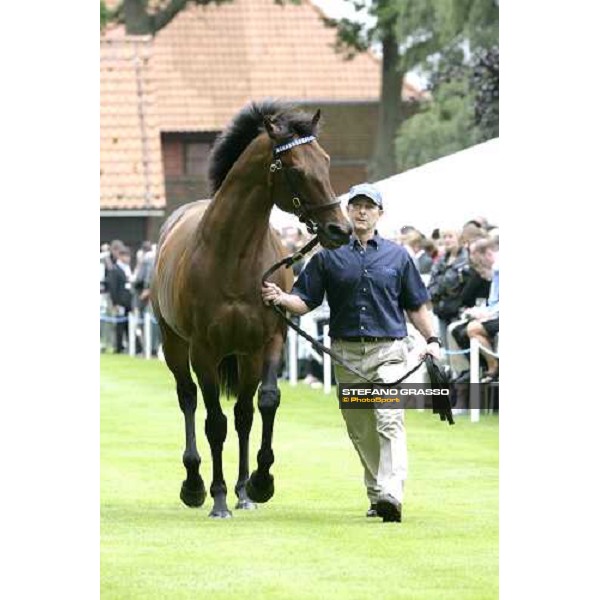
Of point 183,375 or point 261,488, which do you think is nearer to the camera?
point 261,488

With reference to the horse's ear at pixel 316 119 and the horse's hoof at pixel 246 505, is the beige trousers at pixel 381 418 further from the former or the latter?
the horse's ear at pixel 316 119

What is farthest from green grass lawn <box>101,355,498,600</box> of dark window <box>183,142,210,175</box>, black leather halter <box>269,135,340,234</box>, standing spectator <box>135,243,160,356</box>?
dark window <box>183,142,210,175</box>

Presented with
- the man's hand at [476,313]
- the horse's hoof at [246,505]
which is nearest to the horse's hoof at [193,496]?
the horse's hoof at [246,505]

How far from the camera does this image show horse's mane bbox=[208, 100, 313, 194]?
39.4 ft

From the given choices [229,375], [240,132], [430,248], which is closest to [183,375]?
[229,375]

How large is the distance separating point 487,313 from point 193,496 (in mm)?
6564

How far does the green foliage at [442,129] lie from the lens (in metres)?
39.2

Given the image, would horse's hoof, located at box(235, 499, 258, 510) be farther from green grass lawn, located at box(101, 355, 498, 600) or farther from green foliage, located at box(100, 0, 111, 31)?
green foliage, located at box(100, 0, 111, 31)

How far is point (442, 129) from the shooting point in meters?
40.9

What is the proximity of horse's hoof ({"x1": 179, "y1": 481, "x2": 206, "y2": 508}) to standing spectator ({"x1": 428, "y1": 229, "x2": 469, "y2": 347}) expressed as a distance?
6.86 metres

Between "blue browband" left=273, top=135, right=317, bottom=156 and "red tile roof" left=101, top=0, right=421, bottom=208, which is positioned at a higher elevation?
"red tile roof" left=101, top=0, right=421, bottom=208

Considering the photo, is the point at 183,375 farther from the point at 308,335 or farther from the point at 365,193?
the point at 365,193
